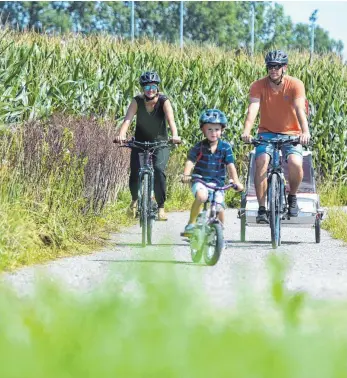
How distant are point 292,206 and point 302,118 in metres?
1.09

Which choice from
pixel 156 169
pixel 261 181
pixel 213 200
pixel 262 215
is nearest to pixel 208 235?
pixel 213 200

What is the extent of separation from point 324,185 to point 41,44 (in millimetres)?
5909

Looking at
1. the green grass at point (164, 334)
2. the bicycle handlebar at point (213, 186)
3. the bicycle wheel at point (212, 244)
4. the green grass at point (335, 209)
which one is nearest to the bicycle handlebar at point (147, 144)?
the bicycle handlebar at point (213, 186)

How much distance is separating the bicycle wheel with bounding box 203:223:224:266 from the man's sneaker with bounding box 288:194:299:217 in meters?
2.49

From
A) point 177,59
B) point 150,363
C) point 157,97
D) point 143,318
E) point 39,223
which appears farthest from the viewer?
point 177,59

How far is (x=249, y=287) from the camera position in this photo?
263 cm

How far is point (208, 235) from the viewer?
8.86m

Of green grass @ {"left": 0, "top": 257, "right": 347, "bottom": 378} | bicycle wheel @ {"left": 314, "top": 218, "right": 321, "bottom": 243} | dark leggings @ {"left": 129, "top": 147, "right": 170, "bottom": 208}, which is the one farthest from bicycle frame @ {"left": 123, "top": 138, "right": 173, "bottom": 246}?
green grass @ {"left": 0, "top": 257, "right": 347, "bottom": 378}

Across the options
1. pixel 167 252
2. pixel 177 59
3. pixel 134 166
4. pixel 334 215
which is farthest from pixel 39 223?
pixel 177 59

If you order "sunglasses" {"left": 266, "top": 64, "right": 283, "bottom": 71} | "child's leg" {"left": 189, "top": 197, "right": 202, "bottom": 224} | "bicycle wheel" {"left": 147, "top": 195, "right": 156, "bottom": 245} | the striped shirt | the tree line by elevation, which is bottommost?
"bicycle wheel" {"left": 147, "top": 195, "right": 156, "bottom": 245}

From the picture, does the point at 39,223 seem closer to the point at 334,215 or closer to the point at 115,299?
the point at 334,215

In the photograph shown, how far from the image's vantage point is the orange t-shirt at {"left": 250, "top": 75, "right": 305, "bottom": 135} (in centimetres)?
1083

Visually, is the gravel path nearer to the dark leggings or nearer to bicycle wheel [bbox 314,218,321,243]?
bicycle wheel [bbox 314,218,321,243]

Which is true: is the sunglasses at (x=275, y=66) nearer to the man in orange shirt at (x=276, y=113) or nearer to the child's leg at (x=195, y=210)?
the man in orange shirt at (x=276, y=113)
